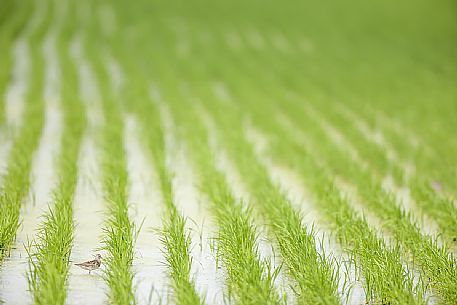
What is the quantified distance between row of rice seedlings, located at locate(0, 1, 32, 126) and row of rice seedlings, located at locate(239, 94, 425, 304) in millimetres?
2909

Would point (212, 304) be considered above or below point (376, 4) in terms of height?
below

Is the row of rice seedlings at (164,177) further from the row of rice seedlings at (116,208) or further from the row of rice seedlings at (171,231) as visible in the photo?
the row of rice seedlings at (116,208)

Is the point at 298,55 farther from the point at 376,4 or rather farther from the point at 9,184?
the point at 9,184

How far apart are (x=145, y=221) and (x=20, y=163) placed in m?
1.37

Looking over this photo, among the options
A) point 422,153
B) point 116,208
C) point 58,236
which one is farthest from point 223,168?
point 58,236

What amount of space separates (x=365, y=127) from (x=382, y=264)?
12.6 ft

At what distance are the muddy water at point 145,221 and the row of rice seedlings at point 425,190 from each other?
75.7 inches

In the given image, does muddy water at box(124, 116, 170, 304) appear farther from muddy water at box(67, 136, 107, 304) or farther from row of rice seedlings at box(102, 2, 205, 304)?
muddy water at box(67, 136, 107, 304)

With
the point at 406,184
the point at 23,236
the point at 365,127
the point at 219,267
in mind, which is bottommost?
the point at 219,267

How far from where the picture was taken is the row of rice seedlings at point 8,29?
741 cm

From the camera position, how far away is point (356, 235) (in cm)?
370

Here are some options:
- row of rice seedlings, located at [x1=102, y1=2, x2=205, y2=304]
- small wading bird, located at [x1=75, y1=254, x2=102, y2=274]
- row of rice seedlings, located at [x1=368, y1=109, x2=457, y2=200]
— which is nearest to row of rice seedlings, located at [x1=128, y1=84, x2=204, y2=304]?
row of rice seedlings, located at [x1=102, y1=2, x2=205, y2=304]

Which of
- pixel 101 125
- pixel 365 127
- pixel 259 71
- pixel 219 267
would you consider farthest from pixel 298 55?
pixel 219 267

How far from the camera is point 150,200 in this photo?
445 centimetres
